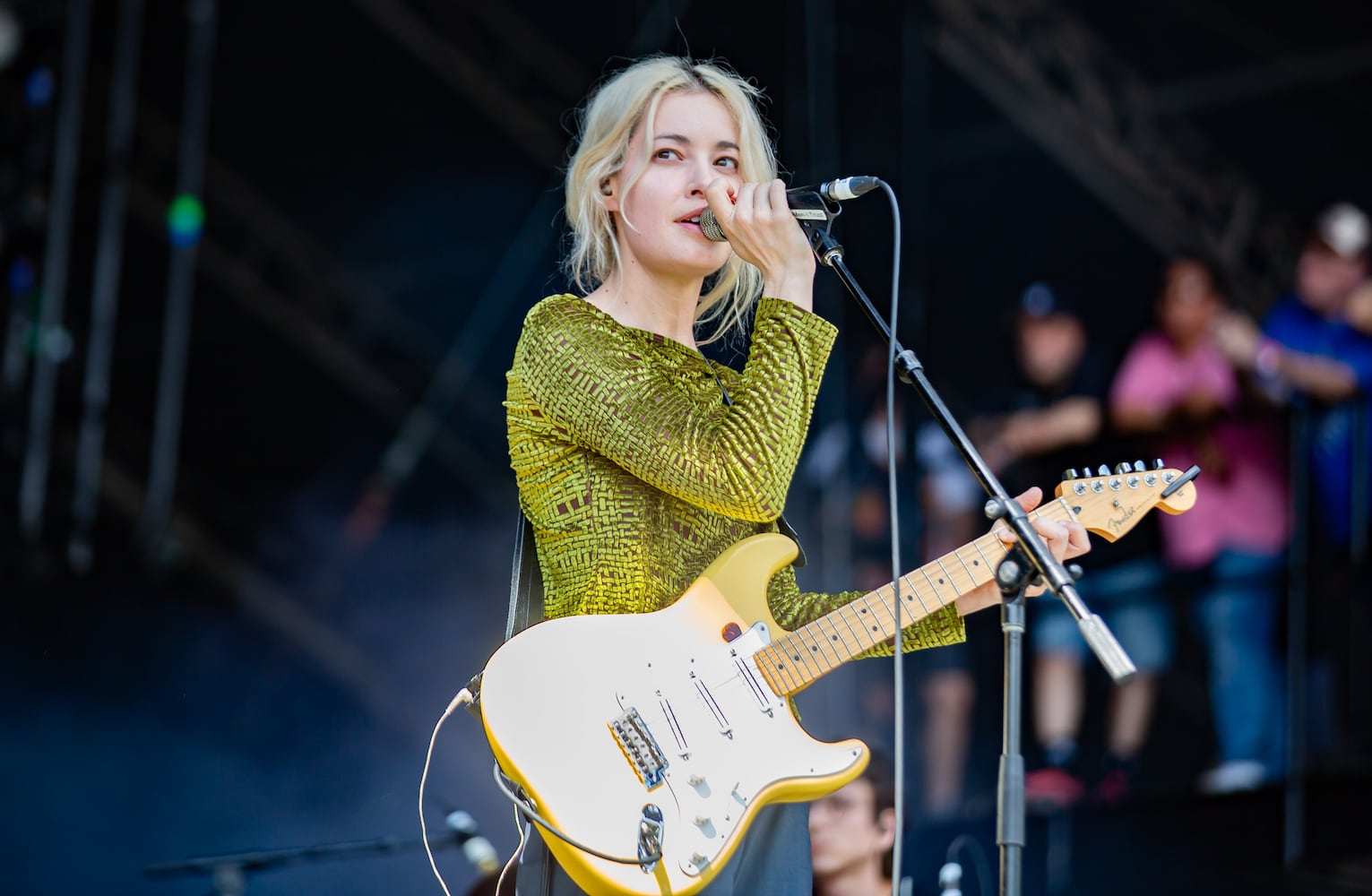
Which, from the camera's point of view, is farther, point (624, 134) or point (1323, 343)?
point (1323, 343)

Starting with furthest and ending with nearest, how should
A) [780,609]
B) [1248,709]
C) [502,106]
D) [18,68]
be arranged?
[502,106]
[18,68]
[1248,709]
[780,609]

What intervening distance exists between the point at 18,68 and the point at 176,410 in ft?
4.10

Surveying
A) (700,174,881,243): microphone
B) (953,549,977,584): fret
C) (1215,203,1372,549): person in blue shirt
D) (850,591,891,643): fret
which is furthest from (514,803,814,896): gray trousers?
(1215,203,1372,549): person in blue shirt

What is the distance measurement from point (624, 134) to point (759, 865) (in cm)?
114

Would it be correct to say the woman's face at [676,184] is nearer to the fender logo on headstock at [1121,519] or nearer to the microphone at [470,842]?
the fender logo on headstock at [1121,519]

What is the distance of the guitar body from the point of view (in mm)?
1895

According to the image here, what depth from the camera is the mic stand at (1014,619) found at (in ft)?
5.78

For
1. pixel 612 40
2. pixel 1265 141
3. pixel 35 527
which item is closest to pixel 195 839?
pixel 35 527

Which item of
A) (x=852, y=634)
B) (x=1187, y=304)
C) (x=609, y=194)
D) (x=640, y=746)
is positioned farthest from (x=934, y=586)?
(x=1187, y=304)

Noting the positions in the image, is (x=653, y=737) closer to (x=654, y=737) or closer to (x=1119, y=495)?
(x=654, y=737)

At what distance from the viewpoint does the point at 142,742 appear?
4.72 metres

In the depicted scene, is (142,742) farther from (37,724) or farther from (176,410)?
(176,410)

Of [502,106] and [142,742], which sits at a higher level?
[502,106]

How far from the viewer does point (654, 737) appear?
6.47 feet
